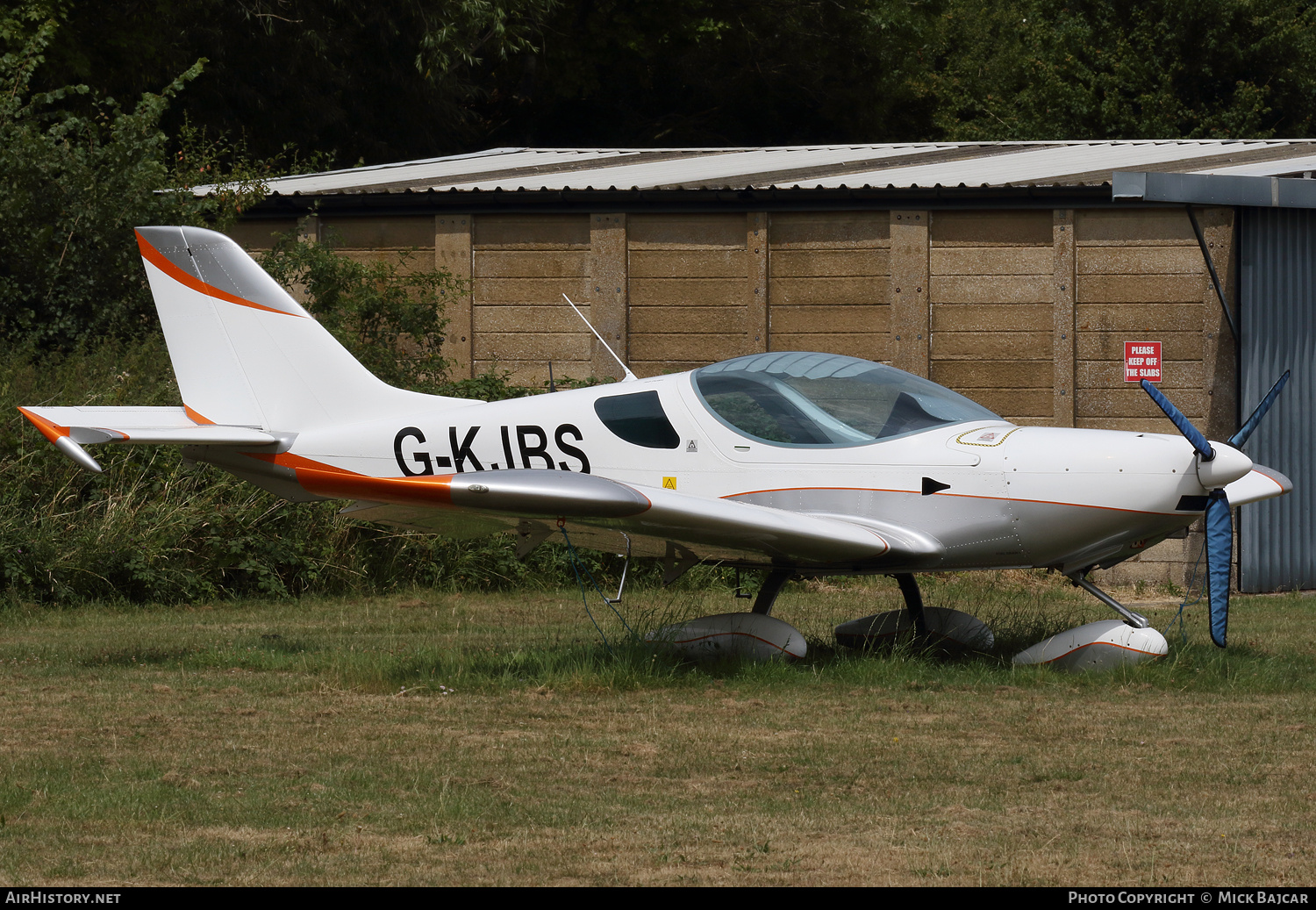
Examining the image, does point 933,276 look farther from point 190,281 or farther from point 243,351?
point 190,281

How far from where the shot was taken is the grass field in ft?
15.9

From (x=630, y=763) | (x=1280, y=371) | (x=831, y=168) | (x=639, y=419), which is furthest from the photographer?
(x=831, y=168)

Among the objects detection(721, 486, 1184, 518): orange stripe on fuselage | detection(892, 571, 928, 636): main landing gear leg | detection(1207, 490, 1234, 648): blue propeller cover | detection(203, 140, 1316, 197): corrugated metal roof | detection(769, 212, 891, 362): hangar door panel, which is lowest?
detection(892, 571, 928, 636): main landing gear leg

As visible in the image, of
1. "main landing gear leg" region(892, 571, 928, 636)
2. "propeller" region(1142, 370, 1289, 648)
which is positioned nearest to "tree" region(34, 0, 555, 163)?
"main landing gear leg" region(892, 571, 928, 636)

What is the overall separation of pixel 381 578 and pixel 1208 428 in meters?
7.76

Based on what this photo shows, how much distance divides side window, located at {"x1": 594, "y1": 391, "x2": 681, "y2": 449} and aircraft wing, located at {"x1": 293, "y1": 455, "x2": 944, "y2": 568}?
0.61 metres

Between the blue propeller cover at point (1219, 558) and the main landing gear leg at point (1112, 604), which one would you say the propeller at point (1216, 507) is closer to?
the blue propeller cover at point (1219, 558)

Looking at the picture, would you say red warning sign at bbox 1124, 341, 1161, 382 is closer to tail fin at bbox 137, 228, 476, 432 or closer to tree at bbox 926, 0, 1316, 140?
tail fin at bbox 137, 228, 476, 432

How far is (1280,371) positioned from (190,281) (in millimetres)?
9608

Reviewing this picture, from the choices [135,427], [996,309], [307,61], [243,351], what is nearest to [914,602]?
[243,351]

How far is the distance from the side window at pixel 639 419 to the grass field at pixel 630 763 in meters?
1.27

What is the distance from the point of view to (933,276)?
47.9 ft

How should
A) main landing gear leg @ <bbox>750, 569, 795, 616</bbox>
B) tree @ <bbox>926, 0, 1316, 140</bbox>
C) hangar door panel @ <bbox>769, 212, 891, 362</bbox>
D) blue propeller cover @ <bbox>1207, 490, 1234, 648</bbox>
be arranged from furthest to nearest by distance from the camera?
tree @ <bbox>926, 0, 1316, 140</bbox> < hangar door panel @ <bbox>769, 212, 891, 362</bbox> < main landing gear leg @ <bbox>750, 569, 795, 616</bbox> < blue propeller cover @ <bbox>1207, 490, 1234, 648</bbox>

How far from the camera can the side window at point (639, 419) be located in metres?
8.80
